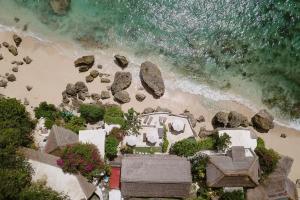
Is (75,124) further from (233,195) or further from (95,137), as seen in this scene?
(233,195)

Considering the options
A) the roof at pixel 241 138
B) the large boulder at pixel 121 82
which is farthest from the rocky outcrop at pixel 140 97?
the roof at pixel 241 138

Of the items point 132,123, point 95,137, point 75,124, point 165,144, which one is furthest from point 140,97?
point 75,124

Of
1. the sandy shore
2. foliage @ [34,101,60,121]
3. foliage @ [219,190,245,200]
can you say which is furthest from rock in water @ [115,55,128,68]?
foliage @ [219,190,245,200]

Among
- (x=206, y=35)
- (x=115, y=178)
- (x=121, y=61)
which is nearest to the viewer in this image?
(x=115, y=178)

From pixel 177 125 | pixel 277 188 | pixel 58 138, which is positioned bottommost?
pixel 277 188

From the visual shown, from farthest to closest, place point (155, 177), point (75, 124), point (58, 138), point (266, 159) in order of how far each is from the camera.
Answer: point (75, 124) < point (266, 159) < point (58, 138) < point (155, 177)

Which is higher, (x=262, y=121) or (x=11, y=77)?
(x=11, y=77)
